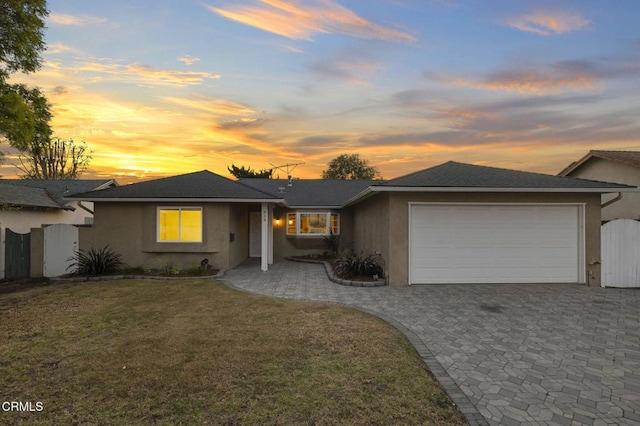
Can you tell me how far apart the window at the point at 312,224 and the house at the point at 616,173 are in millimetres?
11385

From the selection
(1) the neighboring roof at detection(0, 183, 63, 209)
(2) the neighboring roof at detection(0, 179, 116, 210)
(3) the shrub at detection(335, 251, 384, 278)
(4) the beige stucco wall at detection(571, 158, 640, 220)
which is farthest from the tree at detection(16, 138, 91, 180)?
(4) the beige stucco wall at detection(571, 158, 640, 220)

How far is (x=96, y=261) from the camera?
10.9m

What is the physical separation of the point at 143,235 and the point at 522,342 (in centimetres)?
1177

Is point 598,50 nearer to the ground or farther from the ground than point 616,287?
farther from the ground

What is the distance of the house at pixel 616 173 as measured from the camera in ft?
44.3

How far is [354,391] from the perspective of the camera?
3377mm

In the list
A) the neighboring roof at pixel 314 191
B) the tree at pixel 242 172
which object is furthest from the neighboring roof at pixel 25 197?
the tree at pixel 242 172

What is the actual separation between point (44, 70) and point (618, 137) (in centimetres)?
2371

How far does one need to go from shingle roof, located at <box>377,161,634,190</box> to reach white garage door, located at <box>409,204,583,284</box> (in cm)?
70

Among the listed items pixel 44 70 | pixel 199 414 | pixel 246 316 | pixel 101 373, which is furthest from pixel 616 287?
pixel 44 70

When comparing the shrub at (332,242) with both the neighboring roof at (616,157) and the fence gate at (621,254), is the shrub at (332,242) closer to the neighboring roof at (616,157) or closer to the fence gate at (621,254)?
the fence gate at (621,254)

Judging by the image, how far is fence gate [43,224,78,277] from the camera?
11531 millimetres

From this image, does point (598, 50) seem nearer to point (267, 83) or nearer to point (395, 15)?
point (395, 15)

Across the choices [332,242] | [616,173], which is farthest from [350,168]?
[616,173]
